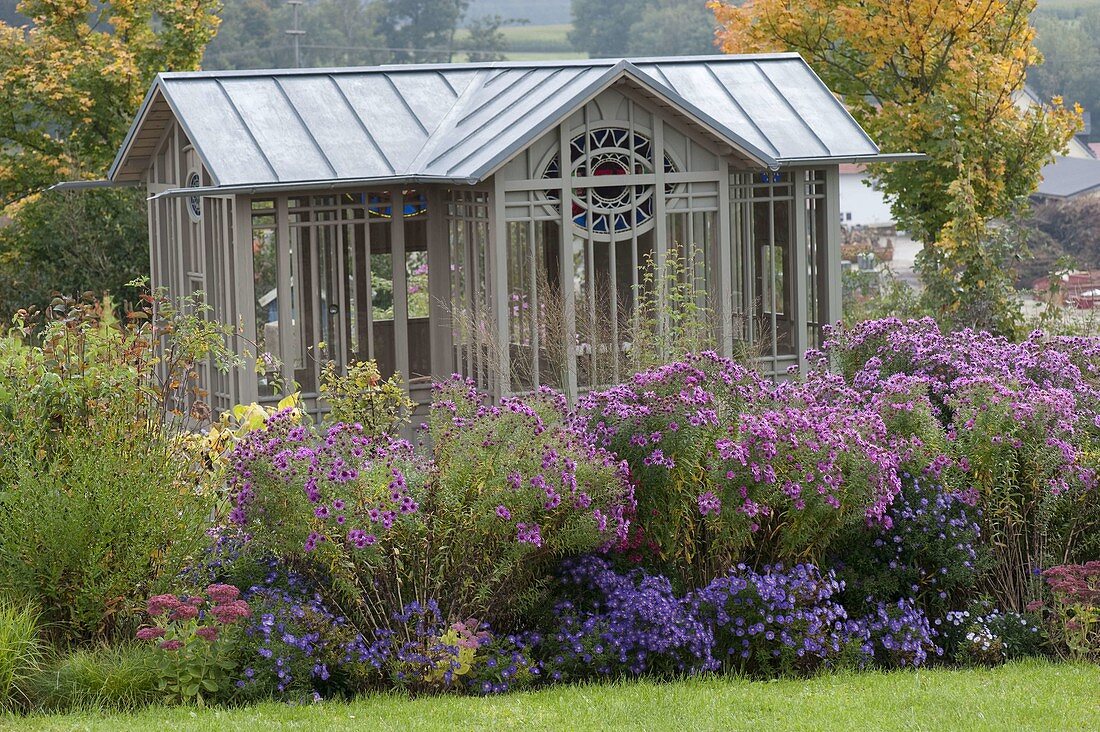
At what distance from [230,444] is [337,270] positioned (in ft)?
14.6

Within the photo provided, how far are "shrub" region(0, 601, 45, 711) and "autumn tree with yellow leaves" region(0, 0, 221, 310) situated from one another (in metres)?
12.1

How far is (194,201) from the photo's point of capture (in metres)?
12.3

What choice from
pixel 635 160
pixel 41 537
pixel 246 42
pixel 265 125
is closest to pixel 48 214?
pixel 265 125

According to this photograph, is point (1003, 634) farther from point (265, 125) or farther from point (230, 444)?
point (265, 125)

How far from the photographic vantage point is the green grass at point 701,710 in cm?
564

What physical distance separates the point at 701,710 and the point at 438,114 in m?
8.02

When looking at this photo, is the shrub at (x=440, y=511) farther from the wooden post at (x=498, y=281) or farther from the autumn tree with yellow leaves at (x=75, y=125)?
the autumn tree with yellow leaves at (x=75, y=125)

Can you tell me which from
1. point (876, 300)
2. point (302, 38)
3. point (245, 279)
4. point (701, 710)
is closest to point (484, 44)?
point (302, 38)

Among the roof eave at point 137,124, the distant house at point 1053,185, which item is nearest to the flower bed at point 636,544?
the roof eave at point 137,124

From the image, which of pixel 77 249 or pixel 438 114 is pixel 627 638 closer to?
pixel 438 114

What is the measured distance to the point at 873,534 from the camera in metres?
7.30

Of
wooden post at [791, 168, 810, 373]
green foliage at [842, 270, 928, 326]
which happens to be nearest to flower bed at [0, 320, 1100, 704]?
wooden post at [791, 168, 810, 373]

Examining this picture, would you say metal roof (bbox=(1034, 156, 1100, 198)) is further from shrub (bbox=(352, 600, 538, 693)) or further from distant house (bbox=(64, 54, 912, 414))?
shrub (bbox=(352, 600, 538, 693))

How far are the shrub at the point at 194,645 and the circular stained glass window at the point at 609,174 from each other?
6103 mm
